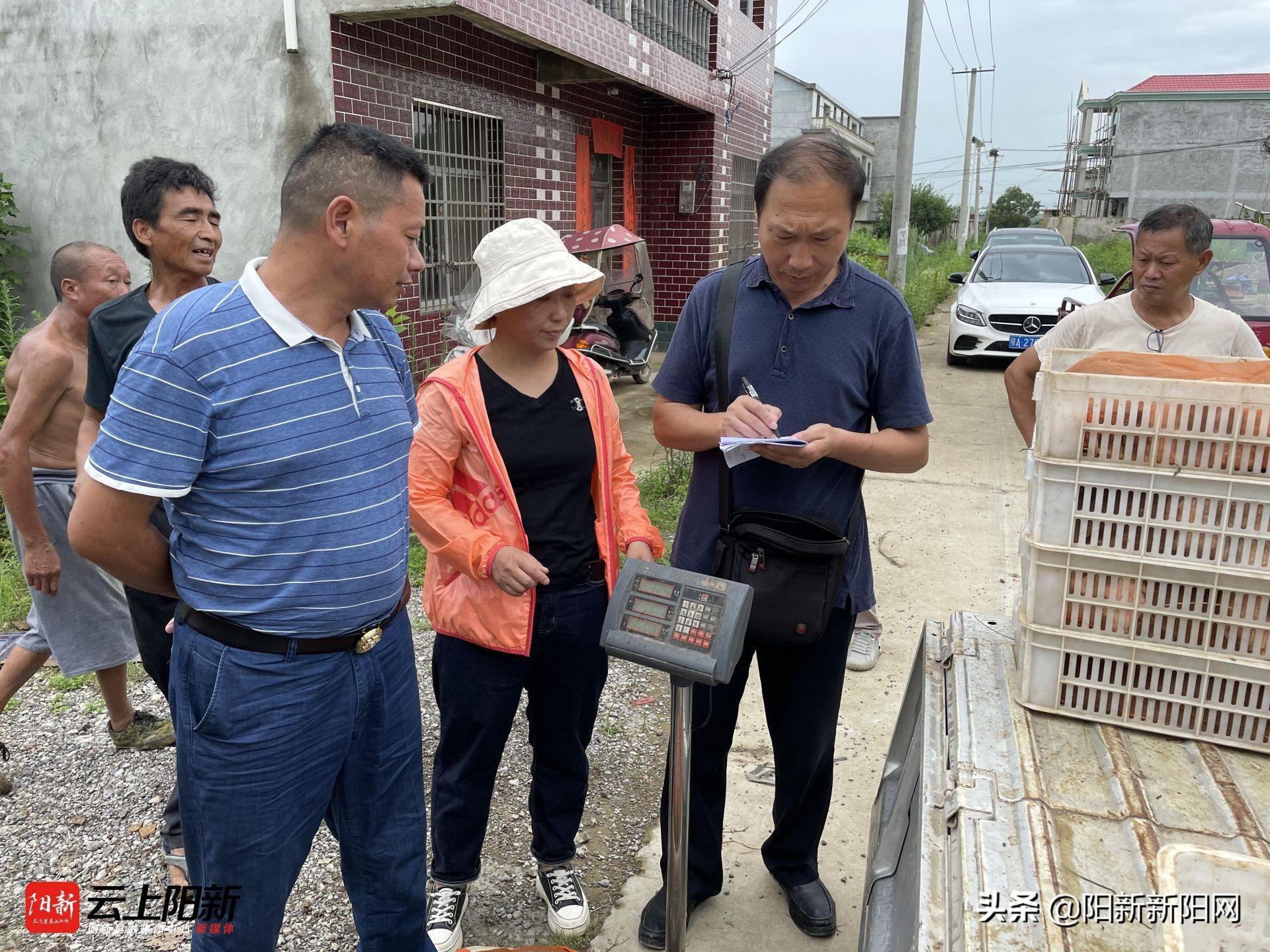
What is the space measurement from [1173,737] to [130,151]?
7320 mm

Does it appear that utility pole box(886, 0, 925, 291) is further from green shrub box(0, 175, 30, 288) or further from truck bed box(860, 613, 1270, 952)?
truck bed box(860, 613, 1270, 952)

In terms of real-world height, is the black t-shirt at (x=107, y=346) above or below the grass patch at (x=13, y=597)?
above

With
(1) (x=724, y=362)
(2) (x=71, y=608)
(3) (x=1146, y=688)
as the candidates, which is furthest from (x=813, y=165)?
(2) (x=71, y=608)

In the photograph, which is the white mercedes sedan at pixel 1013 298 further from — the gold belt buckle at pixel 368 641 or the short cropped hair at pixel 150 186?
the gold belt buckle at pixel 368 641

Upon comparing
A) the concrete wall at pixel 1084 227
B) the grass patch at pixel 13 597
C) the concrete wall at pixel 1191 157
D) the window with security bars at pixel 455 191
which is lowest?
the grass patch at pixel 13 597

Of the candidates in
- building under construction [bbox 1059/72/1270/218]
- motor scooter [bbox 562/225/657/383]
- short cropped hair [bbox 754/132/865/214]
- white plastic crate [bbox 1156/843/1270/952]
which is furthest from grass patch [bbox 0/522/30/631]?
building under construction [bbox 1059/72/1270/218]

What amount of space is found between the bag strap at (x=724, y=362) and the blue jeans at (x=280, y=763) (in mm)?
822

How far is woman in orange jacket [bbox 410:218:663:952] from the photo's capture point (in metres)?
2.18

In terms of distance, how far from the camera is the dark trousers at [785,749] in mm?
2314

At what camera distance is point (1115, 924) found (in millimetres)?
1271

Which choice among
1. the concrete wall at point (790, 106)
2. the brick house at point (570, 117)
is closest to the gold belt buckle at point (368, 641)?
the brick house at point (570, 117)

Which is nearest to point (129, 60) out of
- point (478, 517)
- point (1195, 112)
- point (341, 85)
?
point (341, 85)

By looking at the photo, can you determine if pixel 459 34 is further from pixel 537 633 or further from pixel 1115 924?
pixel 1115 924

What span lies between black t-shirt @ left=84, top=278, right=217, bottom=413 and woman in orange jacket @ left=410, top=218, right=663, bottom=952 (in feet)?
2.50
